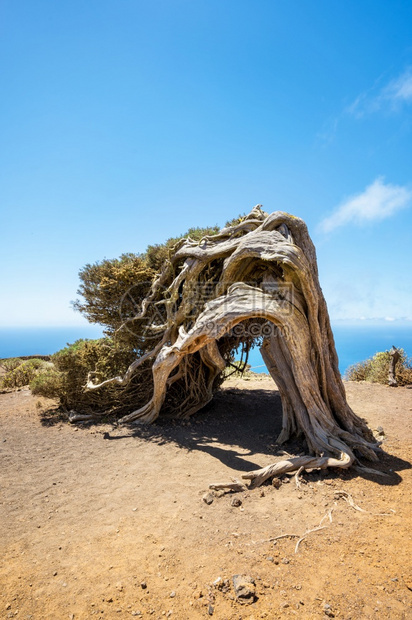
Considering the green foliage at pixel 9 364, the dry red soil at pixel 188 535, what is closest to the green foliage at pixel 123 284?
the dry red soil at pixel 188 535

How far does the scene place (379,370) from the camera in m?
13.4

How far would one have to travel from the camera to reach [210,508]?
14.6 feet

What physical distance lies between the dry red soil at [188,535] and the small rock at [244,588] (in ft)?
0.14

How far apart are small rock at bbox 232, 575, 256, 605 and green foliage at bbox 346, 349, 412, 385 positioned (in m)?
11.7

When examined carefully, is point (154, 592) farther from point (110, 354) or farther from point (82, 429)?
point (110, 354)

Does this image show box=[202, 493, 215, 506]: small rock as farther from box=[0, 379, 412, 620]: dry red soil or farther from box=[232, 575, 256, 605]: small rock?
box=[232, 575, 256, 605]: small rock

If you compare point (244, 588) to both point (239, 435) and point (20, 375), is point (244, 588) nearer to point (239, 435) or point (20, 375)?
point (239, 435)

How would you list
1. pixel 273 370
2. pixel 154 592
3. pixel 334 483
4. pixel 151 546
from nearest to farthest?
pixel 154 592 → pixel 151 546 → pixel 334 483 → pixel 273 370

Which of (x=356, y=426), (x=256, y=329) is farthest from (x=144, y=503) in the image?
(x=256, y=329)

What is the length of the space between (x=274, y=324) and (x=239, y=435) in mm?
2891

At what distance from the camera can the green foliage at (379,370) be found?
1263 centimetres

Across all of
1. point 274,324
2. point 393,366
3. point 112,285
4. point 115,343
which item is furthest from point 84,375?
point 393,366

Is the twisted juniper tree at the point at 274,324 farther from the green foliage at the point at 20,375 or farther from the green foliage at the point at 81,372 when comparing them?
the green foliage at the point at 20,375

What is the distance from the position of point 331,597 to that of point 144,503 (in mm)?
2729
